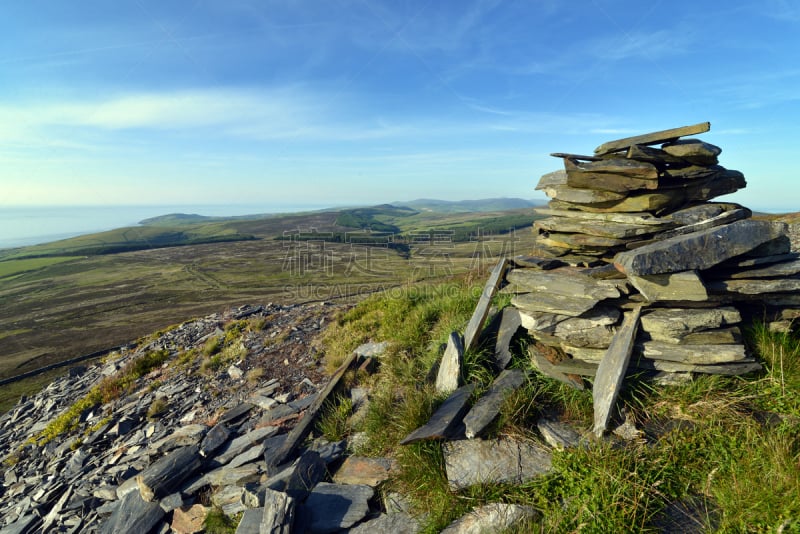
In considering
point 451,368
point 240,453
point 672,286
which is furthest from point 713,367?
point 240,453

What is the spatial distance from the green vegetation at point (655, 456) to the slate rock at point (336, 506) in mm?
458

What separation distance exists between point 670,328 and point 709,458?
1570 millimetres

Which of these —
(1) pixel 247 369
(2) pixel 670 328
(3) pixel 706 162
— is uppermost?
(3) pixel 706 162

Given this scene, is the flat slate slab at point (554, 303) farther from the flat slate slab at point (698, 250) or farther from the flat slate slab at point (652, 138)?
the flat slate slab at point (652, 138)

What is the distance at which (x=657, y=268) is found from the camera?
4.52 meters

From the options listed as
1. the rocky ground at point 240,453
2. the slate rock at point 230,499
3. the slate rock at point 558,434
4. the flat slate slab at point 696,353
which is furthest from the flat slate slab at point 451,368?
the slate rock at point 230,499

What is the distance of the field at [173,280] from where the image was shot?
175 feet

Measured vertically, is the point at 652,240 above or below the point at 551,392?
above

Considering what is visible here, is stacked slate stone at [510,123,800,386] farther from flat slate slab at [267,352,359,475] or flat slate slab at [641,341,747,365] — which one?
flat slate slab at [267,352,359,475]

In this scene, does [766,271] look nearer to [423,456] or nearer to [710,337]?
[710,337]

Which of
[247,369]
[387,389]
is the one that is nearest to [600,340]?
[387,389]

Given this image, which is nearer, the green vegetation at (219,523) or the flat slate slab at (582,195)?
the green vegetation at (219,523)

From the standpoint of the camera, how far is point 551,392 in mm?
5055

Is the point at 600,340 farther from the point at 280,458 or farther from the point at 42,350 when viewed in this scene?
the point at 42,350
